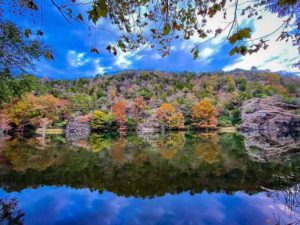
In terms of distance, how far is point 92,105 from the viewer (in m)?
67.9

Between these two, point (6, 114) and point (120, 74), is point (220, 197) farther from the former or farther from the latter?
point (120, 74)

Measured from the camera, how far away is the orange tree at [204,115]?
55531mm

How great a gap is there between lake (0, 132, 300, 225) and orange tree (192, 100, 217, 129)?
→ 4129 centimetres

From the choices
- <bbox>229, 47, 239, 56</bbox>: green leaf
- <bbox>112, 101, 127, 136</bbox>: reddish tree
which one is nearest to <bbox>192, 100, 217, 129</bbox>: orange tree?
<bbox>112, 101, 127, 136</bbox>: reddish tree

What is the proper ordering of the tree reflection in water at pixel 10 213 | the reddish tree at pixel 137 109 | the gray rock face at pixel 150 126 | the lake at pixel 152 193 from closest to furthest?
the tree reflection in water at pixel 10 213
the lake at pixel 152 193
the gray rock face at pixel 150 126
the reddish tree at pixel 137 109

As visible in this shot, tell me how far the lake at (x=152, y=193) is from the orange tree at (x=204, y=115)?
41291 millimetres

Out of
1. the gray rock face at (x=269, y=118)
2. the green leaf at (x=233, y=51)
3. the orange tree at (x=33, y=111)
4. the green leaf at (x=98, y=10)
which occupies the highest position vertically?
the orange tree at (x=33, y=111)

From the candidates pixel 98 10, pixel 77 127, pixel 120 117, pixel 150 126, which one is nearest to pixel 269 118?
pixel 150 126

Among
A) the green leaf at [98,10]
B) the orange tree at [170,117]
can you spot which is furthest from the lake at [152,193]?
the orange tree at [170,117]

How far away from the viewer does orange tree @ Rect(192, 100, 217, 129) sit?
2186 inches

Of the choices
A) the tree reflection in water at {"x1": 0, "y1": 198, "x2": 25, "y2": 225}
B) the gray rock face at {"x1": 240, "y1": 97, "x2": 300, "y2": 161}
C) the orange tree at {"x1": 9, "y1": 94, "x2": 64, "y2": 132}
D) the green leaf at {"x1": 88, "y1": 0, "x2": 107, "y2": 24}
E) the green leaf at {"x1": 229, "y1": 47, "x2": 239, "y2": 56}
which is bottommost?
the tree reflection in water at {"x1": 0, "y1": 198, "x2": 25, "y2": 225}

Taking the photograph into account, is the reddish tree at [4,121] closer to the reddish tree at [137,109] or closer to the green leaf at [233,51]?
the reddish tree at [137,109]

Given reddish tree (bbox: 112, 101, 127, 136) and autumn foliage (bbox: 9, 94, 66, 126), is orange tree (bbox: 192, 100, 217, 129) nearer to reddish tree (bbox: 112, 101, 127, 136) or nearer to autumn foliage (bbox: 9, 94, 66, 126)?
reddish tree (bbox: 112, 101, 127, 136)

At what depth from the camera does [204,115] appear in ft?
182
